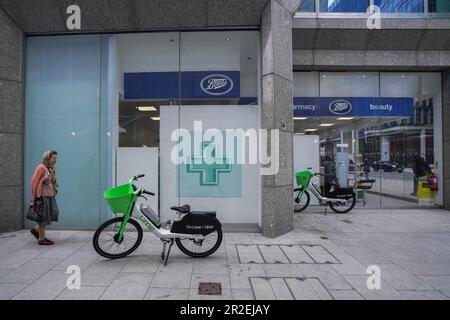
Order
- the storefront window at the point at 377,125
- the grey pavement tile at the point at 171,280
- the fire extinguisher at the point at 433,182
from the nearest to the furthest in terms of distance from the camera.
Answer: the grey pavement tile at the point at 171,280 < the fire extinguisher at the point at 433,182 < the storefront window at the point at 377,125

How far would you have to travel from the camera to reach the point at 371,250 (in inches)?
219

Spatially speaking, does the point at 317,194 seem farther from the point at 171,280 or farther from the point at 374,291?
the point at 171,280

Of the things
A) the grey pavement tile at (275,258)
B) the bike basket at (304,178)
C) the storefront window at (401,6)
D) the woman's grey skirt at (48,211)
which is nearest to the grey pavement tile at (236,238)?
the grey pavement tile at (275,258)

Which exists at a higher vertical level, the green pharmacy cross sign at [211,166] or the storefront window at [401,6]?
the storefront window at [401,6]

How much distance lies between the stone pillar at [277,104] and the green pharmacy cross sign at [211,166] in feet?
3.89

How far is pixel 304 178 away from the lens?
30.1 ft

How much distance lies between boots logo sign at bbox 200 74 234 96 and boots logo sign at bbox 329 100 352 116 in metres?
4.71

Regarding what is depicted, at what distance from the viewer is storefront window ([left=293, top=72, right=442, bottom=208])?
10.2 m

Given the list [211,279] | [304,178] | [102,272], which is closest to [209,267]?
[211,279]

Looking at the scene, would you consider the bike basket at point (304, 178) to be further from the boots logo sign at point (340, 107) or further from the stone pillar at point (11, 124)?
the stone pillar at point (11, 124)

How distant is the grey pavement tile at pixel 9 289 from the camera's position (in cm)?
364

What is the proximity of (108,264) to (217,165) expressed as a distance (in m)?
3.47

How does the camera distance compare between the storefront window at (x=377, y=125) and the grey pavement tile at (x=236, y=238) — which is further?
the storefront window at (x=377, y=125)

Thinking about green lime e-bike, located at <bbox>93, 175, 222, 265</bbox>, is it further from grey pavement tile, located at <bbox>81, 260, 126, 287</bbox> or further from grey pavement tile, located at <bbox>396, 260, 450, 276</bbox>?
grey pavement tile, located at <bbox>396, 260, 450, 276</bbox>
